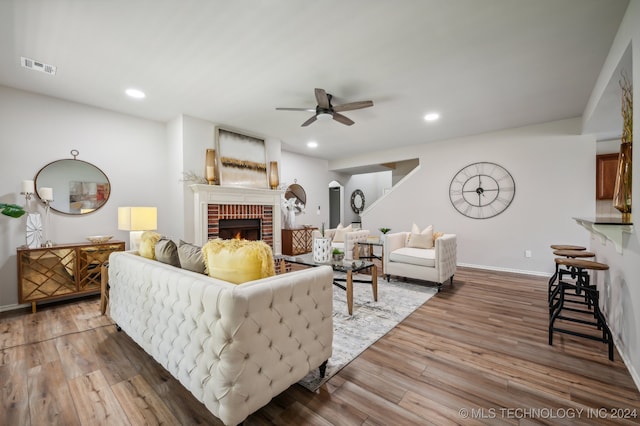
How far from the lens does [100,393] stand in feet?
5.34

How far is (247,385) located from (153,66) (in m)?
3.10

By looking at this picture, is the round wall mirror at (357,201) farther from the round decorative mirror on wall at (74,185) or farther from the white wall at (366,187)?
the round decorative mirror on wall at (74,185)

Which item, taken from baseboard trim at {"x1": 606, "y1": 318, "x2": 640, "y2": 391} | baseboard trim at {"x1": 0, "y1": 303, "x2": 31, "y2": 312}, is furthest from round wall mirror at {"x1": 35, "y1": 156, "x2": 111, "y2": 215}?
baseboard trim at {"x1": 606, "y1": 318, "x2": 640, "y2": 391}

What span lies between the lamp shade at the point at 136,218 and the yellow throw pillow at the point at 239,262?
2.49m

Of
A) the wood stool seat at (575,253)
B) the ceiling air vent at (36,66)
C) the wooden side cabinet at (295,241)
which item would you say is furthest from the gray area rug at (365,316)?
the ceiling air vent at (36,66)

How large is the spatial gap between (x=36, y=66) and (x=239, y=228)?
3182 millimetres

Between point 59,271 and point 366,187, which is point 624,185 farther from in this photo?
point 366,187

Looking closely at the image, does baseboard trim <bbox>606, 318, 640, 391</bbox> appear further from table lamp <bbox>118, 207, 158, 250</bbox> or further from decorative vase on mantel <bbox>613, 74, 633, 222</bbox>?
table lamp <bbox>118, 207, 158, 250</bbox>

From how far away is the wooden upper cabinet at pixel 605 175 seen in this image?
13.6 feet

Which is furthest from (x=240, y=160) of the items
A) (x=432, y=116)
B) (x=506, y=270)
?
(x=506, y=270)

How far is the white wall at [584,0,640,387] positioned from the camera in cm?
172

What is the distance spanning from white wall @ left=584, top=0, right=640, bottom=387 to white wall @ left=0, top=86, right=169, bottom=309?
531cm

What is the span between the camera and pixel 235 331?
1203 millimetres

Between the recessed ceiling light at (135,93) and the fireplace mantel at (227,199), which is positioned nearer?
the recessed ceiling light at (135,93)
